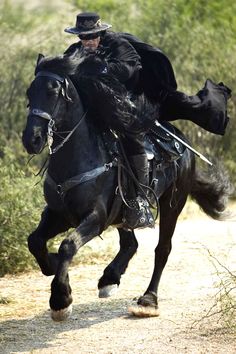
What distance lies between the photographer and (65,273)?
8.45 m

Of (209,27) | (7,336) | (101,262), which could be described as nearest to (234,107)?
A: (209,27)

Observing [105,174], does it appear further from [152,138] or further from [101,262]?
[101,262]

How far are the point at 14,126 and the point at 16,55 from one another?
4.37ft

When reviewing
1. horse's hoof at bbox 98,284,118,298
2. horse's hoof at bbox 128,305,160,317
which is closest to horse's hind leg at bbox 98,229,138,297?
horse's hoof at bbox 98,284,118,298

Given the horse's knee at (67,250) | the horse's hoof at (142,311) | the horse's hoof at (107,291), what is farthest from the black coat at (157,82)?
the horse's hoof at (142,311)

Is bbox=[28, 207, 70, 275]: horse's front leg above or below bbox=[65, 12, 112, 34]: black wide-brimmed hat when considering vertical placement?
below

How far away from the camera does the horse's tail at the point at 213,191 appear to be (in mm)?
10961

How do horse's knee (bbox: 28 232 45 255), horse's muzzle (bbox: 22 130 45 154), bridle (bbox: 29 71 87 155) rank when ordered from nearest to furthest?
1. horse's muzzle (bbox: 22 130 45 154)
2. bridle (bbox: 29 71 87 155)
3. horse's knee (bbox: 28 232 45 255)

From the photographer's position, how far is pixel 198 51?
1831 centimetres

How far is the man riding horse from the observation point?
9.00m

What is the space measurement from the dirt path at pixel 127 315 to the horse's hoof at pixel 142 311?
0.22 feet

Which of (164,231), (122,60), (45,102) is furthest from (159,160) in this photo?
(45,102)

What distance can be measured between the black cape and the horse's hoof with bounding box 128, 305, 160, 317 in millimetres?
1830

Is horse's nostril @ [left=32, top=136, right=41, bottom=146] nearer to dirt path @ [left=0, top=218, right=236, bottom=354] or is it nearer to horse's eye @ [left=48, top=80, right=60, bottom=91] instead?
horse's eye @ [left=48, top=80, right=60, bottom=91]
